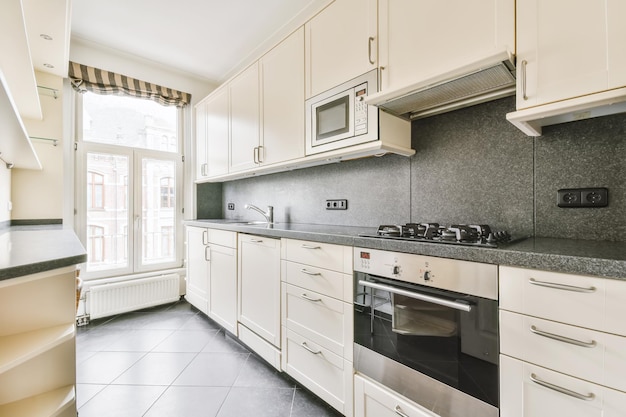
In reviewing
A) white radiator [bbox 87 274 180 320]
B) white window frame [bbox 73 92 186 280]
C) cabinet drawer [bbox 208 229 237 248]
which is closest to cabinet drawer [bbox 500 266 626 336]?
cabinet drawer [bbox 208 229 237 248]

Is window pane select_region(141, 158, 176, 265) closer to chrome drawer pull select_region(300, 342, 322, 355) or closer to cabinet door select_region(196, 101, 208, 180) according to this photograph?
cabinet door select_region(196, 101, 208, 180)

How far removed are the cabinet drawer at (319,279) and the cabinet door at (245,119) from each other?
3.71ft

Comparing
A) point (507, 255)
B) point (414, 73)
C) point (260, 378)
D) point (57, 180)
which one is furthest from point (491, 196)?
point (57, 180)

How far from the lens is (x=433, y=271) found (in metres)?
1.08

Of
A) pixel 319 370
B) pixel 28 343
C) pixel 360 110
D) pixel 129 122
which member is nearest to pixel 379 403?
pixel 319 370

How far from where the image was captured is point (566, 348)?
81cm

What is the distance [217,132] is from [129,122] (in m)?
1.10

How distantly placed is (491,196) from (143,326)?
3156 millimetres

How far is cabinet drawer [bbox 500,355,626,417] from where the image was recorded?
757mm

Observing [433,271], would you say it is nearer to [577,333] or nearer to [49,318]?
[577,333]

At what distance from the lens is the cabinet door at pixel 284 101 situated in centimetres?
200

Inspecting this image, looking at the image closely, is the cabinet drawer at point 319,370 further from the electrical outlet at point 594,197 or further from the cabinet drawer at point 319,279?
the electrical outlet at point 594,197

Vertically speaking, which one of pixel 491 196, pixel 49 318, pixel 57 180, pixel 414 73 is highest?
pixel 414 73

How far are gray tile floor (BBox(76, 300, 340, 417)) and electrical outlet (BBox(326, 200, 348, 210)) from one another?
124 centimetres
